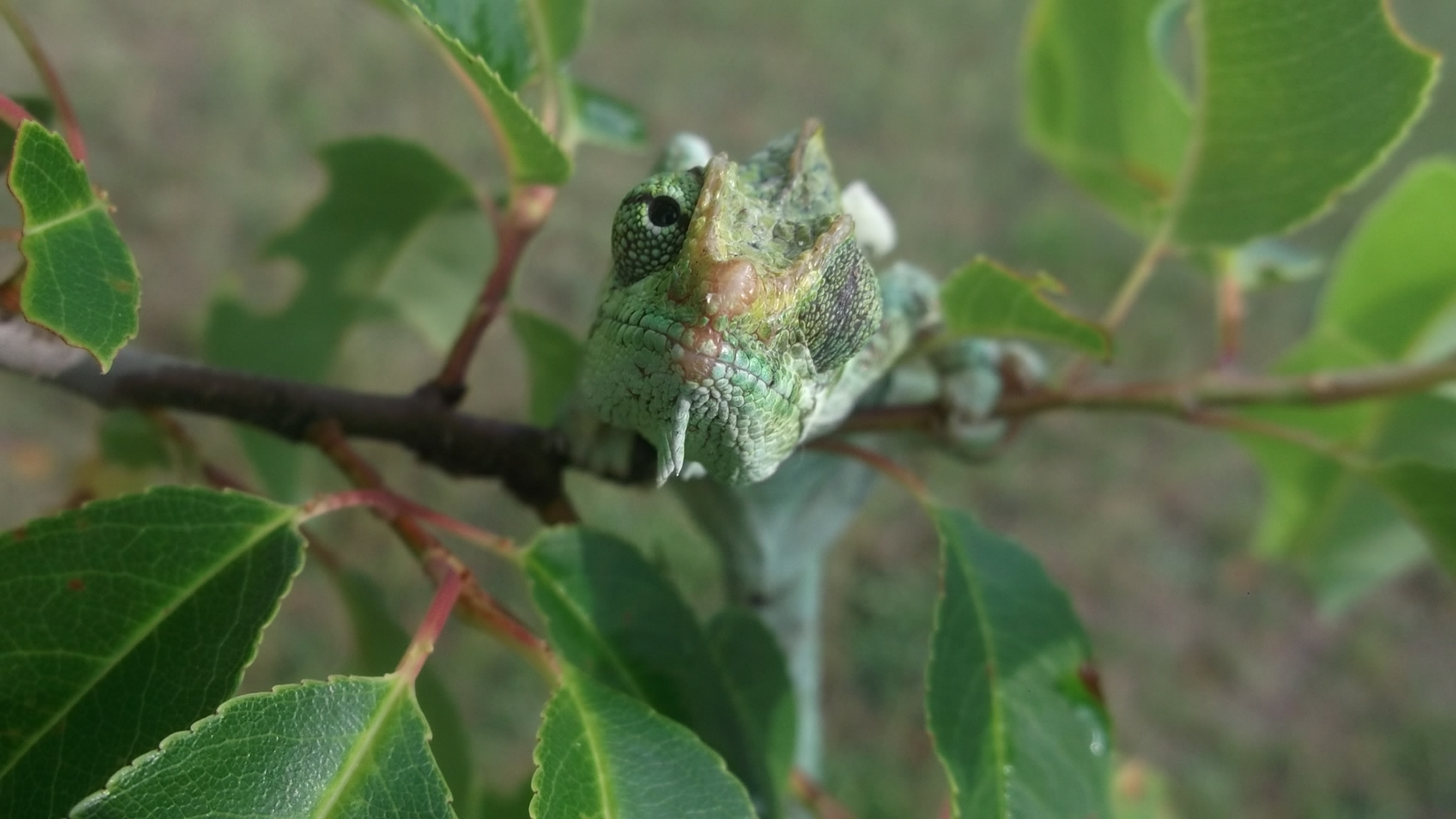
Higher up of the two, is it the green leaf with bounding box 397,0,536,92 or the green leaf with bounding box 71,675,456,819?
the green leaf with bounding box 397,0,536,92

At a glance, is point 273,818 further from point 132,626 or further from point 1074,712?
point 1074,712

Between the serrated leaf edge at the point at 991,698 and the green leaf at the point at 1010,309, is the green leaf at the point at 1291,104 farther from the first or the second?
the serrated leaf edge at the point at 991,698

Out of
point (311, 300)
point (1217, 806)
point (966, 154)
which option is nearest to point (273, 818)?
point (311, 300)

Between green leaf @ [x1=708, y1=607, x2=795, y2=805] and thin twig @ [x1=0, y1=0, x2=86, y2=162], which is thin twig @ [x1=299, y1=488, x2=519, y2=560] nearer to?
green leaf @ [x1=708, y1=607, x2=795, y2=805]

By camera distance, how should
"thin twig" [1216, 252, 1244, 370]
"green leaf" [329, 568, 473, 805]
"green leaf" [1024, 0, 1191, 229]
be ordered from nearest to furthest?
1. "green leaf" [329, 568, 473, 805]
2. "thin twig" [1216, 252, 1244, 370]
3. "green leaf" [1024, 0, 1191, 229]

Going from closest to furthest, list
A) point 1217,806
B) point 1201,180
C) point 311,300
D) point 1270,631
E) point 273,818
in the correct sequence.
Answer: point 273,818 → point 1201,180 → point 311,300 → point 1217,806 → point 1270,631

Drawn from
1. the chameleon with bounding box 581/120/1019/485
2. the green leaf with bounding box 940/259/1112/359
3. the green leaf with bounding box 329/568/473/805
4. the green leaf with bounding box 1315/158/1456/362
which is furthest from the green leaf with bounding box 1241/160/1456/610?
the green leaf with bounding box 329/568/473/805
